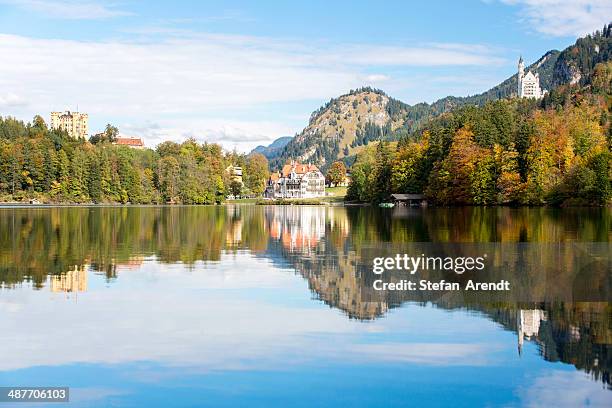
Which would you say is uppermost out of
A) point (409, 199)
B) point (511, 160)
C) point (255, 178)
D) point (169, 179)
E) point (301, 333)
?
point (511, 160)

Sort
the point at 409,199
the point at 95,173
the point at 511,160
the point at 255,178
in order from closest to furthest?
the point at 511,160 < the point at 409,199 < the point at 95,173 < the point at 255,178

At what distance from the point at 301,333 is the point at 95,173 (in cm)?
12248

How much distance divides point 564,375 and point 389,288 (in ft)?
28.7

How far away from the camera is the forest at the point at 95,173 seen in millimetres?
127062

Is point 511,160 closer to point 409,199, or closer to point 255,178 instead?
point 409,199

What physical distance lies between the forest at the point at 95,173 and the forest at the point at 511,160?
131ft

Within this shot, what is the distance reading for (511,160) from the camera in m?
94.8

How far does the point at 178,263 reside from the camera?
26422 millimetres

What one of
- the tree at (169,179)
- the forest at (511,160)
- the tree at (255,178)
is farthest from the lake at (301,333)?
the tree at (255,178)

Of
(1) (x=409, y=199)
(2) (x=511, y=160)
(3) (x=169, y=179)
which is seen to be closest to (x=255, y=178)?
(3) (x=169, y=179)

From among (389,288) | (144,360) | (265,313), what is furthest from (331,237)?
(144,360)

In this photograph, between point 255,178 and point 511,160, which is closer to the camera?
point 511,160

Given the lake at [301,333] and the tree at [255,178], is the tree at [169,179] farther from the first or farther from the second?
the lake at [301,333]

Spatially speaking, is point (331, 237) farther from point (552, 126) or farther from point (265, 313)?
point (552, 126)
